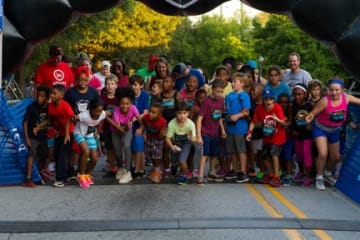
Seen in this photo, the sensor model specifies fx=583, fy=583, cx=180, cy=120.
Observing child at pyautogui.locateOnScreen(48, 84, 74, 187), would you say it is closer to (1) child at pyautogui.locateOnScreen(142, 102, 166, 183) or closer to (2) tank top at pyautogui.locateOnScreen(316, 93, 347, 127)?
(1) child at pyautogui.locateOnScreen(142, 102, 166, 183)

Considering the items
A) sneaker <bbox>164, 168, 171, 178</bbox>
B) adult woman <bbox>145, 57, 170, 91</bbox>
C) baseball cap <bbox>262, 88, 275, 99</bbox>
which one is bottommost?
sneaker <bbox>164, 168, 171, 178</bbox>

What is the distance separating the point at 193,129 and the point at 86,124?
58.7 inches

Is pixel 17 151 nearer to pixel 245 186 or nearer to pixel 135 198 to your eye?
pixel 135 198

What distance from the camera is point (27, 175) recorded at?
7.94m

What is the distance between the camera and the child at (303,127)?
8305 mm

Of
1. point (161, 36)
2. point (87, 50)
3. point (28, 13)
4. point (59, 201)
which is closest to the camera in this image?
point (59, 201)

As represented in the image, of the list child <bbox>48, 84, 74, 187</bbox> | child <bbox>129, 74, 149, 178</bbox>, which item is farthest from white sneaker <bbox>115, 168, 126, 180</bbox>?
child <bbox>48, 84, 74, 187</bbox>

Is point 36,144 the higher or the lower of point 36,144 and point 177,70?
the lower

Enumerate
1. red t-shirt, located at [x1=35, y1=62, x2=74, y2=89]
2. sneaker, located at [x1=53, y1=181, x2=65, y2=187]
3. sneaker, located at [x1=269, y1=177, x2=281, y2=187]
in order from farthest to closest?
red t-shirt, located at [x1=35, y1=62, x2=74, y2=89] → sneaker, located at [x1=269, y1=177, x2=281, y2=187] → sneaker, located at [x1=53, y1=181, x2=65, y2=187]

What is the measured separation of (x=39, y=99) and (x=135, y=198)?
1961 mm

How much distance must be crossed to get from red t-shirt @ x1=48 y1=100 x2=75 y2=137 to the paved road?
83cm

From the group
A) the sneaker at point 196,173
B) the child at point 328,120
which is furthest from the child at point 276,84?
the sneaker at point 196,173

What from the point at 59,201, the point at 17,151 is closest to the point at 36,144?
the point at 17,151

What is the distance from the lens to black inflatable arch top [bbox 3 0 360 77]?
7484mm
